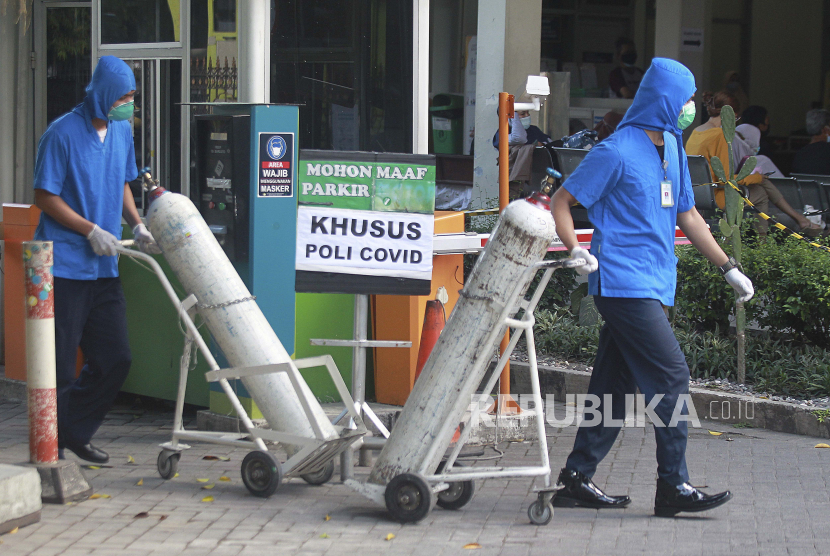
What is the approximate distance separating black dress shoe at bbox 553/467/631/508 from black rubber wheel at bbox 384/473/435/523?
62 centimetres

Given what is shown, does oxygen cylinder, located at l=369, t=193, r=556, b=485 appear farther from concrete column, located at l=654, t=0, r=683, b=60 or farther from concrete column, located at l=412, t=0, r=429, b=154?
concrete column, located at l=654, t=0, r=683, b=60

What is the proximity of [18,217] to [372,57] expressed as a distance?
2.31m

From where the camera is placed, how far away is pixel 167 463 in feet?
16.4

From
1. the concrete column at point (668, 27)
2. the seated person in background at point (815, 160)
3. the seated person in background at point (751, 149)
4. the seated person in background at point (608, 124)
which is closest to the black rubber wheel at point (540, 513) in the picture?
the seated person in background at point (751, 149)

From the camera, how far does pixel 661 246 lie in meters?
4.46

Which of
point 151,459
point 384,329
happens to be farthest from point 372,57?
point 151,459

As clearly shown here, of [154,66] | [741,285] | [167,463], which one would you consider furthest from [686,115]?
[154,66]

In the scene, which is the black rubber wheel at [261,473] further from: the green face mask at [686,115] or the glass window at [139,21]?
the glass window at [139,21]

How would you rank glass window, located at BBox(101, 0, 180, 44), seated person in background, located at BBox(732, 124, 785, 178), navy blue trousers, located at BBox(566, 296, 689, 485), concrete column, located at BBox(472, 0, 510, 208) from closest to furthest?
navy blue trousers, located at BBox(566, 296, 689, 485) < glass window, located at BBox(101, 0, 180, 44) < seated person in background, located at BBox(732, 124, 785, 178) < concrete column, located at BBox(472, 0, 510, 208)

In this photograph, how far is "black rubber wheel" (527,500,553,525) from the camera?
436cm

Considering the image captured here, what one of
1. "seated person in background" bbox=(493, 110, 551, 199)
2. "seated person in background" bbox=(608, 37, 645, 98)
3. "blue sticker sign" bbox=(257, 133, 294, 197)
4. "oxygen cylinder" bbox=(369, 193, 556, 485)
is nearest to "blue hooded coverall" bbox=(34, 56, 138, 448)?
"blue sticker sign" bbox=(257, 133, 294, 197)

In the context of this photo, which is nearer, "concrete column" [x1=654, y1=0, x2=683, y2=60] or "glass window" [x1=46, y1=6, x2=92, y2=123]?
"glass window" [x1=46, y1=6, x2=92, y2=123]

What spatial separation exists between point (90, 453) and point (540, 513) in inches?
86.9

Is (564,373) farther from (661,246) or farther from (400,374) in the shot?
(661,246)
